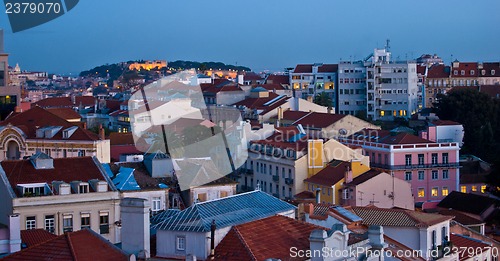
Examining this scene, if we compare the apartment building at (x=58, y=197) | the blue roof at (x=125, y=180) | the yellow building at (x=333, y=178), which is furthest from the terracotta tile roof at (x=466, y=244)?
the yellow building at (x=333, y=178)

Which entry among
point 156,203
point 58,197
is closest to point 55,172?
point 58,197

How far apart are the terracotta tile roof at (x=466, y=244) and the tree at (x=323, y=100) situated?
46.9 metres

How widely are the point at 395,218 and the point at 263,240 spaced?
214 inches

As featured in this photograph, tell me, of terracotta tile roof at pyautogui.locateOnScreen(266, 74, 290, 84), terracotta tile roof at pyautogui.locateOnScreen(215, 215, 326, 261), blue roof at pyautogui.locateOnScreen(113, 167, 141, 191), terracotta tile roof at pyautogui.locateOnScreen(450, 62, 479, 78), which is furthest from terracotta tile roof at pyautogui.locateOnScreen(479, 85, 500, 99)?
terracotta tile roof at pyautogui.locateOnScreen(215, 215, 326, 261)

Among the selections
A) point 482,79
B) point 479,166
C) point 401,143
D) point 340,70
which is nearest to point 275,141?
point 401,143

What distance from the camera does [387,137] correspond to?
129 ft

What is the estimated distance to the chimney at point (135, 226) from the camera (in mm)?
14008

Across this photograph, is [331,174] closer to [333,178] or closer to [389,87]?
[333,178]

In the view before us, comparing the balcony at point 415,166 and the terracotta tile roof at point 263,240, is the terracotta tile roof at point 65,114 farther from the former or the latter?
the terracotta tile roof at point 263,240

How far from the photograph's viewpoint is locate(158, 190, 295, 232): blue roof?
1488 centimetres

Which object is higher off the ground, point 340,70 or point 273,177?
point 340,70

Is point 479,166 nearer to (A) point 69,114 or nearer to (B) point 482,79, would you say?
(A) point 69,114

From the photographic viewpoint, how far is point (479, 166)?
141 feet

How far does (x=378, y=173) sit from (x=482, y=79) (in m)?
55.7
